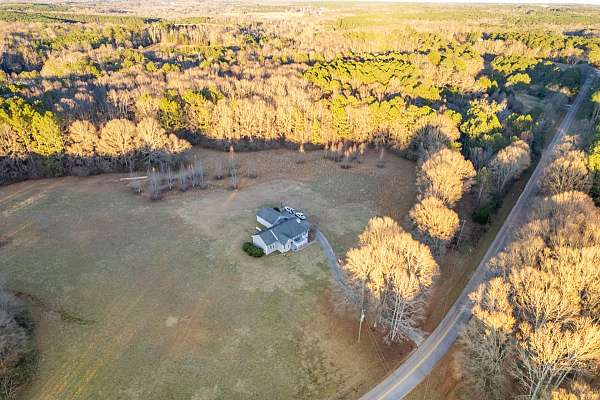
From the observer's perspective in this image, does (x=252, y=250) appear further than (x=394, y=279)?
Yes

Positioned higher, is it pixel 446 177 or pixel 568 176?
pixel 568 176

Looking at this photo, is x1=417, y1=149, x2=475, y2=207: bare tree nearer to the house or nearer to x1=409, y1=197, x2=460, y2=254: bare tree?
x1=409, y1=197, x2=460, y2=254: bare tree

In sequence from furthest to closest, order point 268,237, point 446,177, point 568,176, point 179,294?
point 568,176 < point 446,177 < point 268,237 < point 179,294

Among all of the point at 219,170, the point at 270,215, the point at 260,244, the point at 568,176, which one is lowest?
the point at 219,170

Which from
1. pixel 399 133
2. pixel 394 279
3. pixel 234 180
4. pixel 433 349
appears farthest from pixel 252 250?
pixel 399 133

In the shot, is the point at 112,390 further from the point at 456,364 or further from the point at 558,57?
the point at 558,57

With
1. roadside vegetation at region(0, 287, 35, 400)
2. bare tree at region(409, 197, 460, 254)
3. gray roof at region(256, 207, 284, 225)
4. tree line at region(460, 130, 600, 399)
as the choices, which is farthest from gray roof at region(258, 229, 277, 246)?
roadside vegetation at region(0, 287, 35, 400)

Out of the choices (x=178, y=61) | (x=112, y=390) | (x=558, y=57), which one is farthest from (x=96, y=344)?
(x=558, y=57)

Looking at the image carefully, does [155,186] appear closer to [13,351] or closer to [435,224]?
[13,351]
